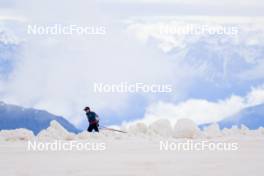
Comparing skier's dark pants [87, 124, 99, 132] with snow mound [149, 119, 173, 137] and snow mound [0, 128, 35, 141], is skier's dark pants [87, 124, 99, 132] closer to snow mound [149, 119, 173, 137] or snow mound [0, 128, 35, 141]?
snow mound [149, 119, 173, 137]

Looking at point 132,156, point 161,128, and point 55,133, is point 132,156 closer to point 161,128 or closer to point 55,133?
point 55,133

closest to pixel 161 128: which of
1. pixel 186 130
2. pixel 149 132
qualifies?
pixel 149 132

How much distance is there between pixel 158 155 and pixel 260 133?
929 cm

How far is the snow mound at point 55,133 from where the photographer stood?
20516 millimetres

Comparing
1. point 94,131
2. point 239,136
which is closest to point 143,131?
point 94,131

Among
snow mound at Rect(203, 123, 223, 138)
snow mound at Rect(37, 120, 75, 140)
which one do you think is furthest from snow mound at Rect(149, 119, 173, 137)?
snow mound at Rect(37, 120, 75, 140)

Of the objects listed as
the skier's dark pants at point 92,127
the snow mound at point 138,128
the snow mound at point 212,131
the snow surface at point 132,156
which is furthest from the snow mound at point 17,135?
the snow mound at point 212,131

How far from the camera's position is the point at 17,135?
801 inches

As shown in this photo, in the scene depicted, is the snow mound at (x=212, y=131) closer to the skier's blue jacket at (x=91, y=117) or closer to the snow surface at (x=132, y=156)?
the snow surface at (x=132, y=156)

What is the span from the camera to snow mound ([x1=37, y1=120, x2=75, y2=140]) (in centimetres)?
2052

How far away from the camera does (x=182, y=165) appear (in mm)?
12211

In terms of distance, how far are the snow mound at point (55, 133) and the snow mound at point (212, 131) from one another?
4635mm

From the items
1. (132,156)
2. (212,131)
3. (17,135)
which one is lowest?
(132,156)

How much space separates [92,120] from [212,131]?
13.5ft
